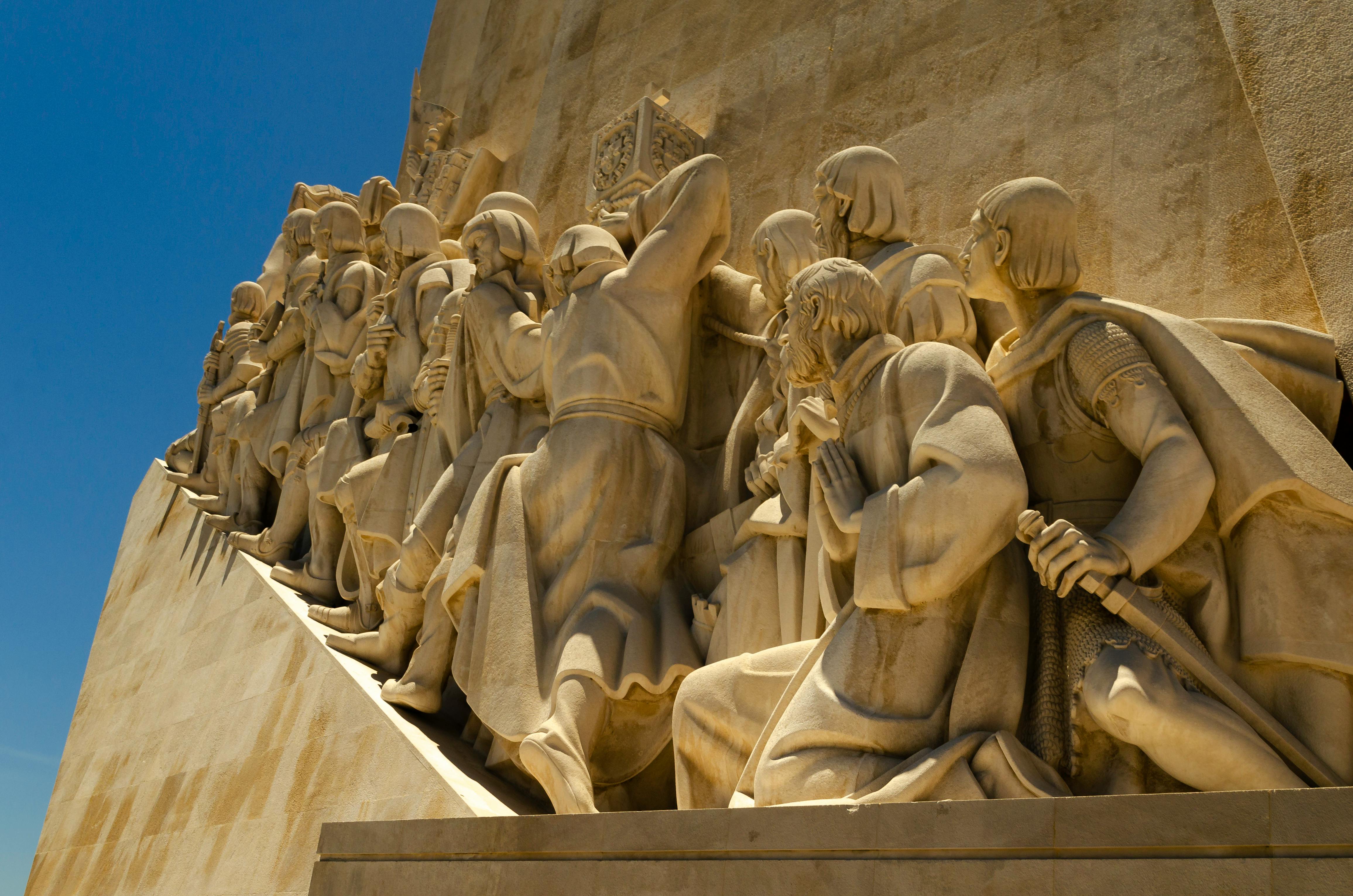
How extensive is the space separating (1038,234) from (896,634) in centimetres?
139

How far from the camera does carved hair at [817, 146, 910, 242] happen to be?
16.4ft

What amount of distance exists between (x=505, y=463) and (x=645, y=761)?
57.9 inches

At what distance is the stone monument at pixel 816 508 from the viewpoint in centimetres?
328

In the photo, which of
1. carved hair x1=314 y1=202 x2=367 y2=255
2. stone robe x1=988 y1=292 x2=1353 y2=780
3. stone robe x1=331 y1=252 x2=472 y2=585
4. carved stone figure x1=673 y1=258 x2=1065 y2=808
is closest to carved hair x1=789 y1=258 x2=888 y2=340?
carved stone figure x1=673 y1=258 x2=1065 y2=808

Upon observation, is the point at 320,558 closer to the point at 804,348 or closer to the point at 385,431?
the point at 385,431

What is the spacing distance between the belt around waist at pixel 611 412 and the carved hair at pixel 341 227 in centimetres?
427

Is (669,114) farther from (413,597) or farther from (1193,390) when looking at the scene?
(1193,390)

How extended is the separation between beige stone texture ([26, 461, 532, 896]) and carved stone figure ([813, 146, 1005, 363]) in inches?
97.3

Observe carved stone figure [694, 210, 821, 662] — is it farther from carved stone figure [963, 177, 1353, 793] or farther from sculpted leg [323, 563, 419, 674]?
sculpted leg [323, 563, 419, 674]

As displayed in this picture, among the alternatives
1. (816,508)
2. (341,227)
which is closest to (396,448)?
(341,227)

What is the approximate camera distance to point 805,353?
4.17 m

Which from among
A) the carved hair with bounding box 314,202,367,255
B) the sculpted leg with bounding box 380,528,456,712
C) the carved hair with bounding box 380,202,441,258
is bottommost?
the sculpted leg with bounding box 380,528,456,712

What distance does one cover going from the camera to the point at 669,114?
7547mm

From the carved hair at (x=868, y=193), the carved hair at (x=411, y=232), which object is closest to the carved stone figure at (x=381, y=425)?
the carved hair at (x=411, y=232)
